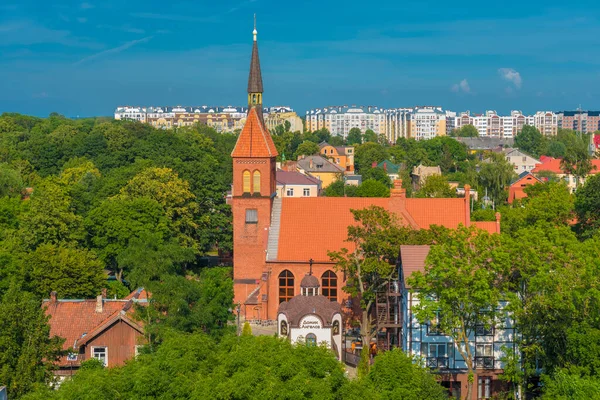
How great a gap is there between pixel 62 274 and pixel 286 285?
14191 millimetres

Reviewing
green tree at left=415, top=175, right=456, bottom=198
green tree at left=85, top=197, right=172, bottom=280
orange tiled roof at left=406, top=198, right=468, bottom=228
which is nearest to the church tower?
green tree at left=85, top=197, right=172, bottom=280

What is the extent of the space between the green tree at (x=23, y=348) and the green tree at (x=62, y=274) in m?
17.0

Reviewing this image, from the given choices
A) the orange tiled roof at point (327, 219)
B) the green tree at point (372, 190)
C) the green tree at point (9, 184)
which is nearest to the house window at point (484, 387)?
the orange tiled roof at point (327, 219)

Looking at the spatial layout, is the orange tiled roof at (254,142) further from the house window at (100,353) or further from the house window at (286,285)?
the house window at (100,353)

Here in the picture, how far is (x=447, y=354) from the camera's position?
44438 millimetres

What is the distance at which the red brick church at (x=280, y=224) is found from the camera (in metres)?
57.6

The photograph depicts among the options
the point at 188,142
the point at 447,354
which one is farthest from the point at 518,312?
the point at 188,142

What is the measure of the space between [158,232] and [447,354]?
100 ft

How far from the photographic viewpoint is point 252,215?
59.4 m

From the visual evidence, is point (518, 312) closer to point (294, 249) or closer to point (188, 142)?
point (294, 249)

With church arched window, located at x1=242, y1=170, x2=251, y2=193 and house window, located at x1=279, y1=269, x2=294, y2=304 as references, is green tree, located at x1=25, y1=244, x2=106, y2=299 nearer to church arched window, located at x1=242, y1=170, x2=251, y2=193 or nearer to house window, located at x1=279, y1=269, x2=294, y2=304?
church arched window, located at x1=242, y1=170, x2=251, y2=193

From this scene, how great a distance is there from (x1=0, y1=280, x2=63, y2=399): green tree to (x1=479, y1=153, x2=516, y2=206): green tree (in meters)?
78.0

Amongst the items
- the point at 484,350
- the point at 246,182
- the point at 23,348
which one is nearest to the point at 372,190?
the point at 246,182

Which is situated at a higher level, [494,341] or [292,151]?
[292,151]
